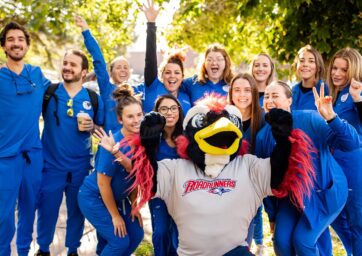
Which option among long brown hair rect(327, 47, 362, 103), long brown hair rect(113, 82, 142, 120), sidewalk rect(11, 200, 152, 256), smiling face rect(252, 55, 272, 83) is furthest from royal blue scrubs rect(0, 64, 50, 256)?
long brown hair rect(327, 47, 362, 103)

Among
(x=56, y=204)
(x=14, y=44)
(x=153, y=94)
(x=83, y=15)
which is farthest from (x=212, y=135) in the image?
(x=83, y=15)

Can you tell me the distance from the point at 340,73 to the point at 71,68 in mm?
2462

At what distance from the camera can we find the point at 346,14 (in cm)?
623

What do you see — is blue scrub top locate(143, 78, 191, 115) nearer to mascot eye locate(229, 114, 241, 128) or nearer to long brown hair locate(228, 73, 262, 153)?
long brown hair locate(228, 73, 262, 153)

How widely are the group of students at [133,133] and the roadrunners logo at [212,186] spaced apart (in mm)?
471

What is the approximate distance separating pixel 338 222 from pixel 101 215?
218 centimetres

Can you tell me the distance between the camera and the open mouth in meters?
2.80

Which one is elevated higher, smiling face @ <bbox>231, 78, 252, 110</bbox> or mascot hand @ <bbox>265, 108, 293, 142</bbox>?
smiling face @ <bbox>231, 78, 252, 110</bbox>

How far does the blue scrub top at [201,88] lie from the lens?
4367 mm

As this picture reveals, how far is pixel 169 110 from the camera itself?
3.43 metres

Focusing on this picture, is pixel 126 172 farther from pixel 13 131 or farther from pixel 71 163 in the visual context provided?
pixel 13 131

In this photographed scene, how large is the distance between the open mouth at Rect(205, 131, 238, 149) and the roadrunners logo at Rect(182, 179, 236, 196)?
0.80 ft

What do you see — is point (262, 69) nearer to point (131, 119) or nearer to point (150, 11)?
point (150, 11)

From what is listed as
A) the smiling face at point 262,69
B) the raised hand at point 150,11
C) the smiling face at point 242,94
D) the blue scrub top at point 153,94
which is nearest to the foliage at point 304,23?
the smiling face at point 262,69
